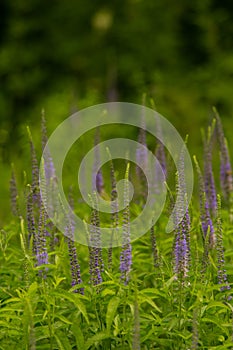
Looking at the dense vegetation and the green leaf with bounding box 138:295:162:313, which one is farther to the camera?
the dense vegetation

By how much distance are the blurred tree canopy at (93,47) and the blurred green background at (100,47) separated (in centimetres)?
2

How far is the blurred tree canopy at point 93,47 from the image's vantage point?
14.3 metres

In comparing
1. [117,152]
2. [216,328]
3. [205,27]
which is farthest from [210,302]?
[205,27]

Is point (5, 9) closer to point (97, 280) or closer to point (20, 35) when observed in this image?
point (20, 35)

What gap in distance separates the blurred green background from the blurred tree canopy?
0.02 metres

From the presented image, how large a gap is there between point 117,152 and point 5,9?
10127 mm

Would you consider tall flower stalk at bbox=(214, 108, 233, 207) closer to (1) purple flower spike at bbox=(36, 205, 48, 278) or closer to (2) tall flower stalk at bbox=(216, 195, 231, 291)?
(2) tall flower stalk at bbox=(216, 195, 231, 291)

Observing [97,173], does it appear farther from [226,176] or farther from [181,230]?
[181,230]

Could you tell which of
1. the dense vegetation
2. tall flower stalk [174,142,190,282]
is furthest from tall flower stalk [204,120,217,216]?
tall flower stalk [174,142,190,282]

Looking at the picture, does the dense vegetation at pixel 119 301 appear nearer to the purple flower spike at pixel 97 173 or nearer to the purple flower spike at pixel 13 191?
the purple flower spike at pixel 13 191

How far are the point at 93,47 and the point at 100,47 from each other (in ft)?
0.71

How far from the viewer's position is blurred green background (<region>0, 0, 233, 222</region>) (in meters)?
13.7

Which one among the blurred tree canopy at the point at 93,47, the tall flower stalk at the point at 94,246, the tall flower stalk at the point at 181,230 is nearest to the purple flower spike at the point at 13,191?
the tall flower stalk at the point at 94,246

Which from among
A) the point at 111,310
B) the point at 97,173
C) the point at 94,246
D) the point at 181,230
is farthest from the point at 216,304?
the point at 97,173
